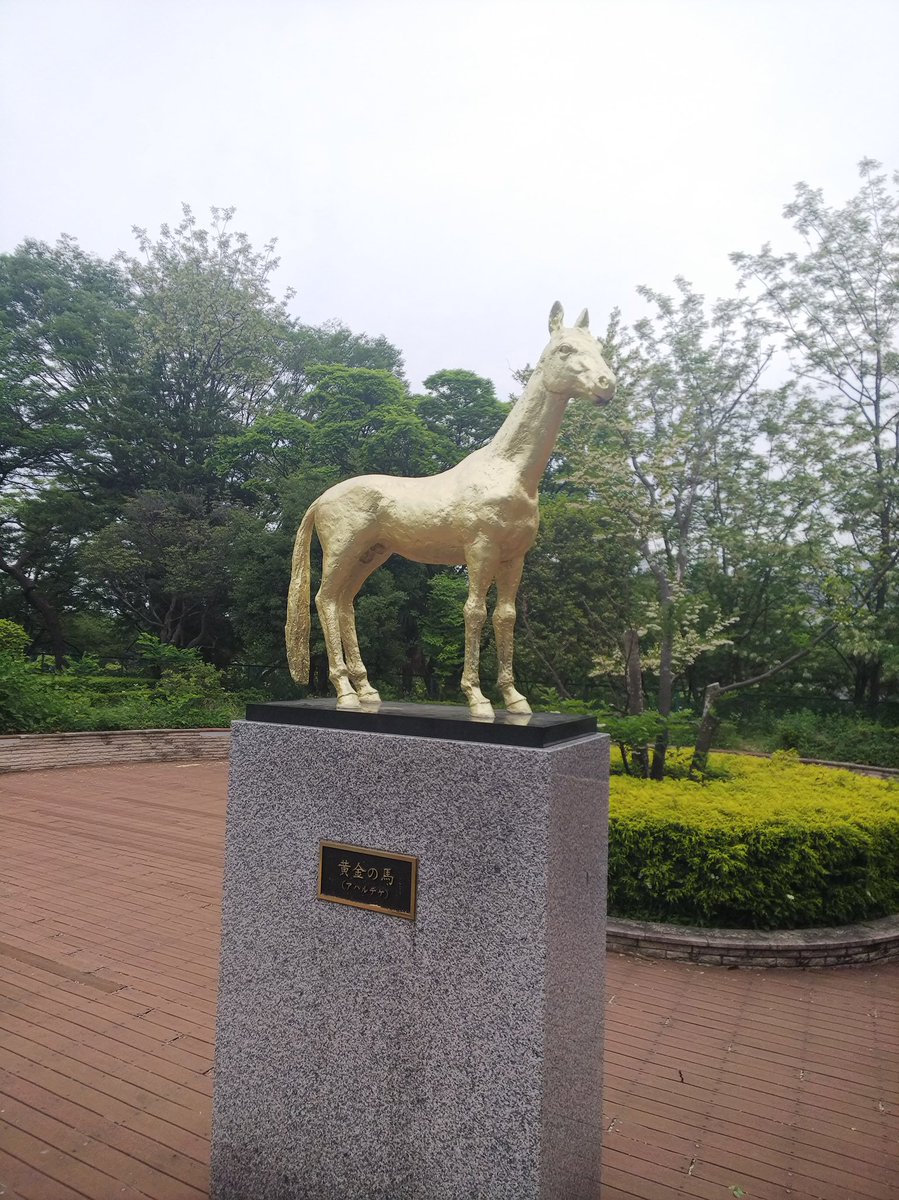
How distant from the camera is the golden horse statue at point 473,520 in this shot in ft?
9.43

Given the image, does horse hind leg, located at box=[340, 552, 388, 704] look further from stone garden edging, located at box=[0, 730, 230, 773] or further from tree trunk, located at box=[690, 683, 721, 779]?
stone garden edging, located at box=[0, 730, 230, 773]

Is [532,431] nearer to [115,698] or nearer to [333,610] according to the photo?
[333,610]

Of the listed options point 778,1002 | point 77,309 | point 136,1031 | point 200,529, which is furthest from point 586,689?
point 77,309

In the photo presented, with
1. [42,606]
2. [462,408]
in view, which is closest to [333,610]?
[462,408]

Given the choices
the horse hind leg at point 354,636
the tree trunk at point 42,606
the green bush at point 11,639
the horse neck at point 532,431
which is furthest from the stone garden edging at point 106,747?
the horse neck at point 532,431

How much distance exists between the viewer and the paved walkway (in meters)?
2.73

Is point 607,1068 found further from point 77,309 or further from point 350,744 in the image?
point 77,309

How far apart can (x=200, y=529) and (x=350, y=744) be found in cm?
1760

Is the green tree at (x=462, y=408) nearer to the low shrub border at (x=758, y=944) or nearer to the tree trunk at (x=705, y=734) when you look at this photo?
the tree trunk at (x=705, y=734)

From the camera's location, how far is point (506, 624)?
3039 mm

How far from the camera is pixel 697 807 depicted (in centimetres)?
563

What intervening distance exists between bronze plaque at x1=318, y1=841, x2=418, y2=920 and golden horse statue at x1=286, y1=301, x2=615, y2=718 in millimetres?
549

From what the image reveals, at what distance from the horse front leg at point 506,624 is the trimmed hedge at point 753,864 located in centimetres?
279

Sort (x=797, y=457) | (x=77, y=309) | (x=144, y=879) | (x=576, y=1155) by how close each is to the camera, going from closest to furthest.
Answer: (x=576, y=1155), (x=144, y=879), (x=797, y=457), (x=77, y=309)
